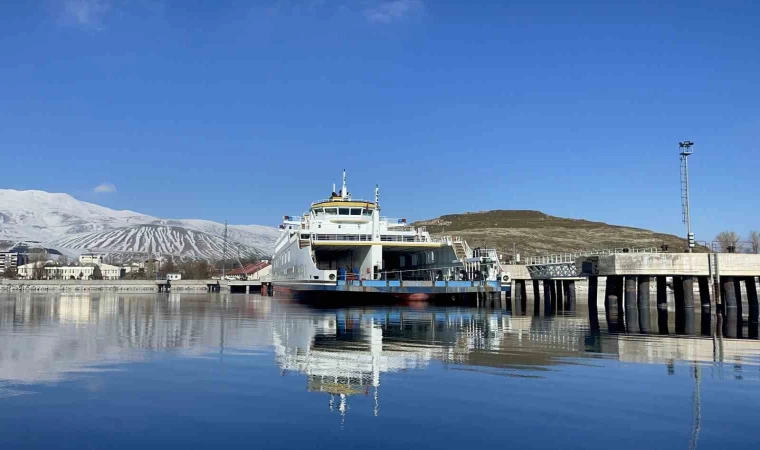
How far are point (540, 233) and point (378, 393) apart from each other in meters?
114

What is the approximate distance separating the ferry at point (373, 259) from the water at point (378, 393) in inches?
792

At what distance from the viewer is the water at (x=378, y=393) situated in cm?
771

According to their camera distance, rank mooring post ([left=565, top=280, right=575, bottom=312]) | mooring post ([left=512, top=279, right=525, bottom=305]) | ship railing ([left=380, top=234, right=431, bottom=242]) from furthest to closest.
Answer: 1. mooring post ([left=512, top=279, right=525, bottom=305])
2. ship railing ([left=380, top=234, right=431, bottom=242])
3. mooring post ([left=565, top=280, right=575, bottom=312])

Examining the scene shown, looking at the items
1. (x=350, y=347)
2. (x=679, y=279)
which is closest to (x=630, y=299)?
(x=679, y=279)

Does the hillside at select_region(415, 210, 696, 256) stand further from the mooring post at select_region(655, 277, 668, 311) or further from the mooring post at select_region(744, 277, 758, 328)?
the mooring post at select_region(744, 277, 758, 328)

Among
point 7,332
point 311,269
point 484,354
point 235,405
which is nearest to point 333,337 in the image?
point 484,354

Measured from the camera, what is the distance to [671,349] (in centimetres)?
1630

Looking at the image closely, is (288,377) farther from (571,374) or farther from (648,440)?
(648,440)

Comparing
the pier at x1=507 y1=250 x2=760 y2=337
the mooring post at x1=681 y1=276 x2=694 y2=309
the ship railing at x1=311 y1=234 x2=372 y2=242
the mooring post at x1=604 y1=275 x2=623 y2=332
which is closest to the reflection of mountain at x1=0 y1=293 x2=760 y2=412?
the mooring post at x1=604 y1=275 x2=623 y2=332

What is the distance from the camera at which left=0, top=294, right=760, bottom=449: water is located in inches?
304

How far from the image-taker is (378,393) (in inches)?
400

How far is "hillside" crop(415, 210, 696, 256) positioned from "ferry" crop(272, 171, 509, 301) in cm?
3414

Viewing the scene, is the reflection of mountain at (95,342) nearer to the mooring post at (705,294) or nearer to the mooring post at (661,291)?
the mooring post at (661,291)

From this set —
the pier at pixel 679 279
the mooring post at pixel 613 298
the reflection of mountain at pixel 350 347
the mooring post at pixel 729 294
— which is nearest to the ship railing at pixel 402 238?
the pier at pixel 679 279
